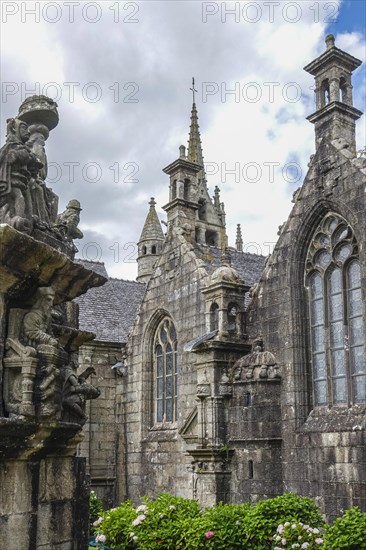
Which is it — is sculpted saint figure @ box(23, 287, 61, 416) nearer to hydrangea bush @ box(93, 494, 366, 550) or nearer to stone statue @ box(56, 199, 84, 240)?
stone statue @ box(56, 199, 84, 240)

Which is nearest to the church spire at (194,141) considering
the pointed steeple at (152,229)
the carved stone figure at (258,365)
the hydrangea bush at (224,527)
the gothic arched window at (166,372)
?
the pointed steeple at (152,229)

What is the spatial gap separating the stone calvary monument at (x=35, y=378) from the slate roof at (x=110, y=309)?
1409 centimetres

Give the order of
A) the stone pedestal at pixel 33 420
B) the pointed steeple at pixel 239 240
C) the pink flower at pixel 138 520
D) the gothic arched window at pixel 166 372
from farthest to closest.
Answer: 1. the pointed steeple at pixel 239 240
2. the gothic arched window at pixel 166 372
3. the pink flower at pixel 138 520
4. the stone pedestal at pixel 33 420

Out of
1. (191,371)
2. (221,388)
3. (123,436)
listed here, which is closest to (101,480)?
(123,436)

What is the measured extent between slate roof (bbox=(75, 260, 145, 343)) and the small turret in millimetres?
14387

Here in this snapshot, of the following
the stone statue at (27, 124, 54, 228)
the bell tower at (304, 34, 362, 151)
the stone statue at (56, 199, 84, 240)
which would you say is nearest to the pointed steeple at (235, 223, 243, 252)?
the bell tower at (304, 34, 362, 151)

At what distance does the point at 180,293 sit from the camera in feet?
53.7

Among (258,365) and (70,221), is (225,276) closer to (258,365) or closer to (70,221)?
(258,365)

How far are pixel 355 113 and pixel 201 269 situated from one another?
16.9 feet

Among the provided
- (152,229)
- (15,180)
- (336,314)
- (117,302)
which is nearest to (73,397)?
(15,180)

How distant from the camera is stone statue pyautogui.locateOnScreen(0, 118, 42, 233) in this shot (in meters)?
4.91

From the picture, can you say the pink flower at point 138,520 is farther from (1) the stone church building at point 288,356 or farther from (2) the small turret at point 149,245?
(2) the small turret at point 149,245

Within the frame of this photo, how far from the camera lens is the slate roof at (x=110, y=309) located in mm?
19781

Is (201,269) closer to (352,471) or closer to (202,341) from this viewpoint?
(202,341)
